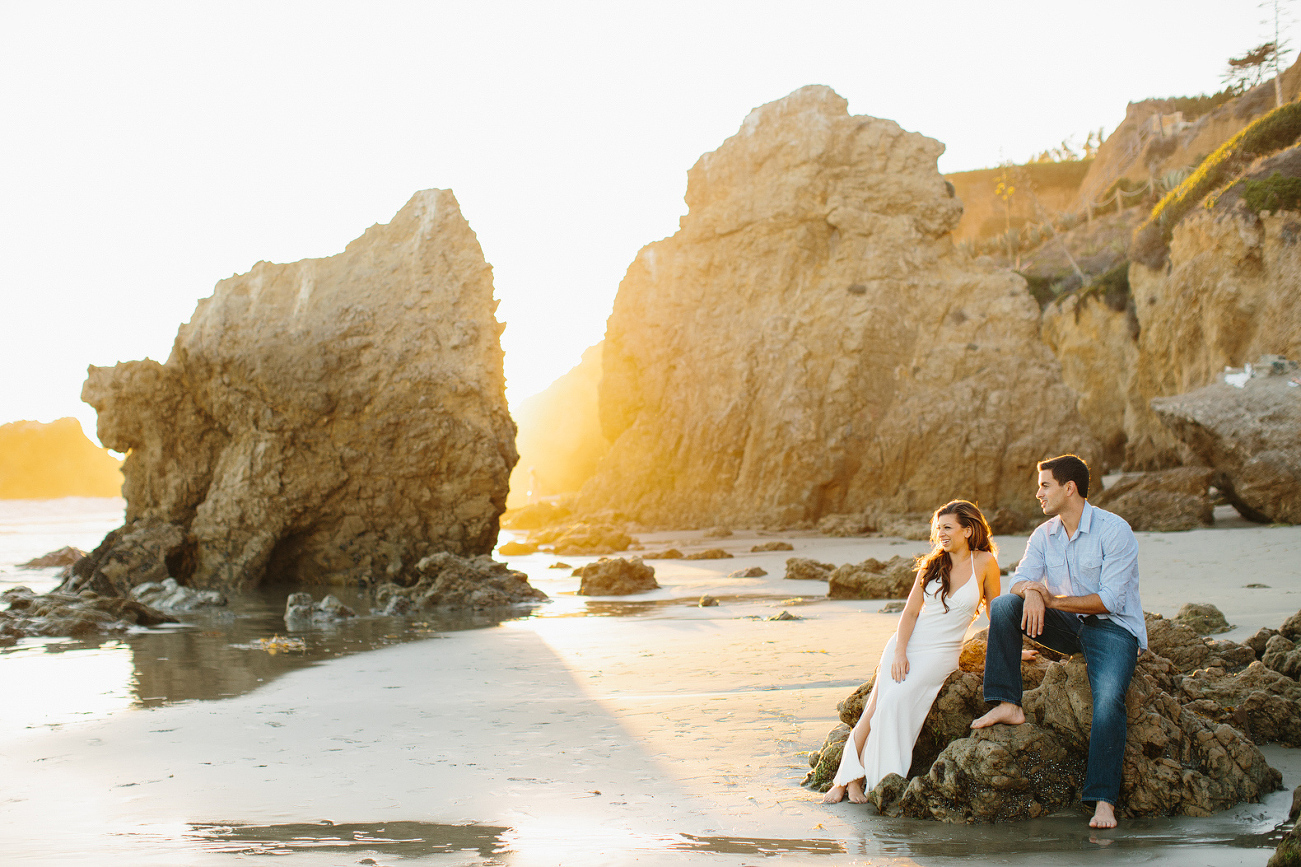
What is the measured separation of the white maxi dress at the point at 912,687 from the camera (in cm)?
377

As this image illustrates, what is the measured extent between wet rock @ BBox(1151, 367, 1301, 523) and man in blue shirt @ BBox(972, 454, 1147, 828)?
14982mm

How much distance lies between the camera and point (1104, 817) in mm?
3312

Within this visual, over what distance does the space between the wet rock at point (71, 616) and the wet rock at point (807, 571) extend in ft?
29.5

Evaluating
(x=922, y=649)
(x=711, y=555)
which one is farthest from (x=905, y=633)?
(x=711, y=555)

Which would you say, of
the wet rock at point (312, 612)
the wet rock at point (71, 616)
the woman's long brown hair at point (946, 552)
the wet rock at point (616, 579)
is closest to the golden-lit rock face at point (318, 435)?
the wet rock at point (616, 579)

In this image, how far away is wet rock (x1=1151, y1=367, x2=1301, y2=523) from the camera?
15602 millimetres

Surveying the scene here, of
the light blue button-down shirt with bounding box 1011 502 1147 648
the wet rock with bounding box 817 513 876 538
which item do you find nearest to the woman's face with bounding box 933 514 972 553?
the light blue button-down shirt with bounding box 1011 502 1147 648

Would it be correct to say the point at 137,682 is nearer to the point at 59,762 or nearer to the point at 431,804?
the point at 59,762

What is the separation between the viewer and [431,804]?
3752 millimetres

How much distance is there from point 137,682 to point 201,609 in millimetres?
5707

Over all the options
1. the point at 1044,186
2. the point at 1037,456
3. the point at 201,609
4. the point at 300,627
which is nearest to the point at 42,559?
the point at 201,609

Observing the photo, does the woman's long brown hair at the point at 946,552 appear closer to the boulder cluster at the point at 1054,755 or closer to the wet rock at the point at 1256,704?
the boulder cluster at the point at 1054,755

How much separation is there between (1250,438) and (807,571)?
9.56 m

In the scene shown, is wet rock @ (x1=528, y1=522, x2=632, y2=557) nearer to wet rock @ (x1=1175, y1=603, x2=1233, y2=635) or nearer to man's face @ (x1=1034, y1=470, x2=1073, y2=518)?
wet rock @ (x1=1175, y1=603, x2=1233, y2=635)
